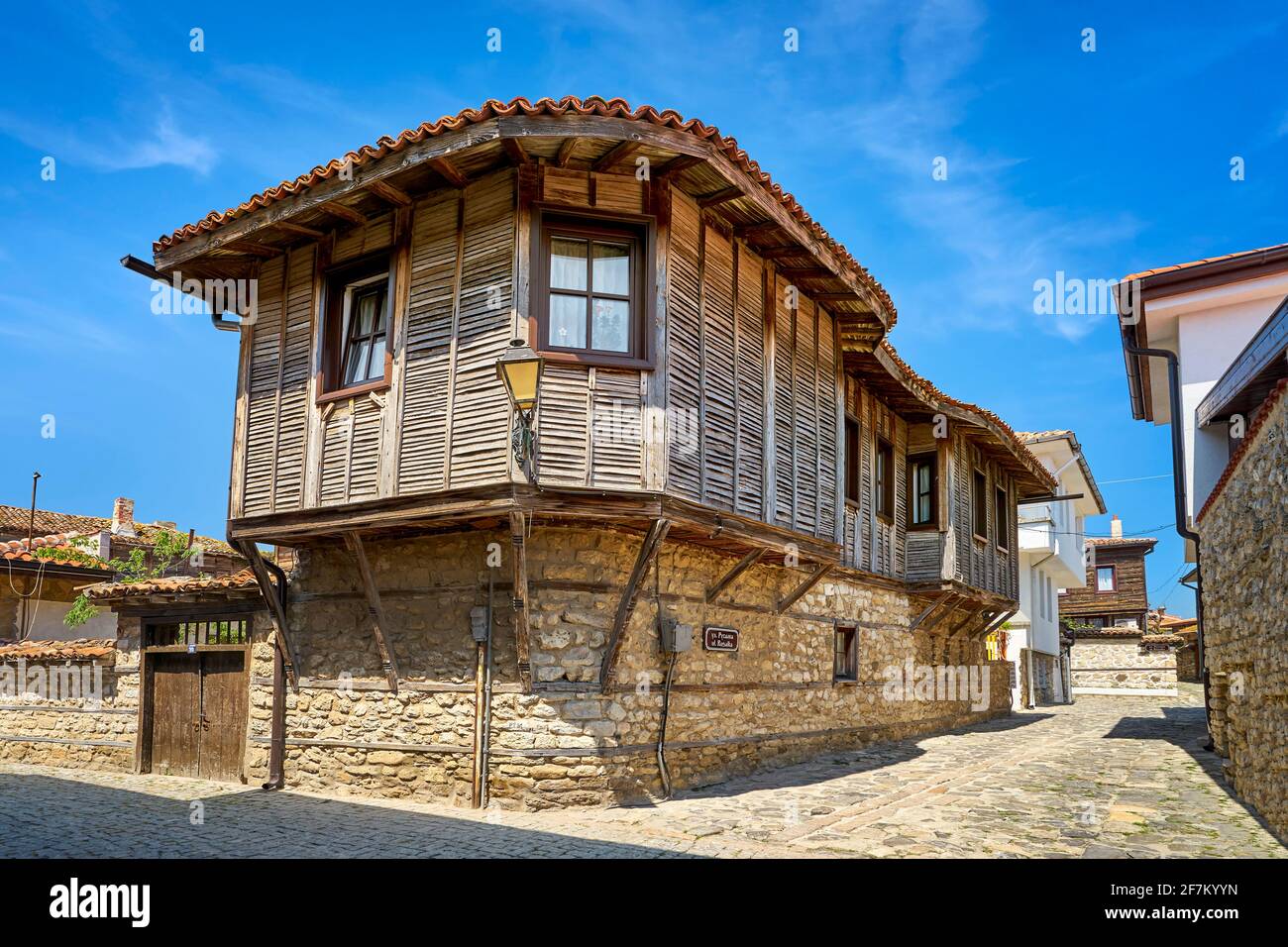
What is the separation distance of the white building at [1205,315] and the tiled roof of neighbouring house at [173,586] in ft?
38.0

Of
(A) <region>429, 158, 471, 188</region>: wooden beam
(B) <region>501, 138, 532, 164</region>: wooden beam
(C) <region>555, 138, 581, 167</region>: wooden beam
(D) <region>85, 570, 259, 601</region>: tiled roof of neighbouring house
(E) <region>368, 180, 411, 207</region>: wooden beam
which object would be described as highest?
(C) <region>555, 138, 581, 167</region>: wooden beam

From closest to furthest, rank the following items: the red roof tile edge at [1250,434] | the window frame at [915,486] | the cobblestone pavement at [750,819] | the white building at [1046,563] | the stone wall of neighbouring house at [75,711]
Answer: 1. the red roof tile edge at [1250,434]
2. the cobblestone pavement at [750,819]
3. the stone wall of neighbouring house at [75,711]
4. the window frame at [915,486]
5. the white building at [1046,563]

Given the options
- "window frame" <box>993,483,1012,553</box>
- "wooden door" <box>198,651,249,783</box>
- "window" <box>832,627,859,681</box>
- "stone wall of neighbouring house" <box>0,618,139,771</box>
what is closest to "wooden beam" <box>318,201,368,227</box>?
"wooden door" <box>198,651,249,783</box>

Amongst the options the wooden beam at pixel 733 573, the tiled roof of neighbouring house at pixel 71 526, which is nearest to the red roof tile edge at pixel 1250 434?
the wooden beam at pixel 733 573

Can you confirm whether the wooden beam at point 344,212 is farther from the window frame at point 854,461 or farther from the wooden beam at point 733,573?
the window frame at point 854,461

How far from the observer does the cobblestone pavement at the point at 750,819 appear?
23.9 ft

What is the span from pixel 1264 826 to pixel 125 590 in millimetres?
11981

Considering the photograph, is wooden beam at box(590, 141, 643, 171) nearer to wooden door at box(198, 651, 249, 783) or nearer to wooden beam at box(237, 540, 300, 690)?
wooden beam at box(237, 540, 300, 690)

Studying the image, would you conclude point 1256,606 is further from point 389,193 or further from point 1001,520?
point 1001,520

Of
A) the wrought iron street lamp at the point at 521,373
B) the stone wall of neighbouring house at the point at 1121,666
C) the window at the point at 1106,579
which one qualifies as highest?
the wrought iron street lamp at the point at 521,373

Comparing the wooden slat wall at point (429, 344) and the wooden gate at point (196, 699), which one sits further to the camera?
the wooden gate at point (196, 699)

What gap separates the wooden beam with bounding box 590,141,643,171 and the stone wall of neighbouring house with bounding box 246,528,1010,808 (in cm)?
334

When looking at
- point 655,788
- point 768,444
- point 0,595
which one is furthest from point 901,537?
point 0,595

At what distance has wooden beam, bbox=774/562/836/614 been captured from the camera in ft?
38.2
